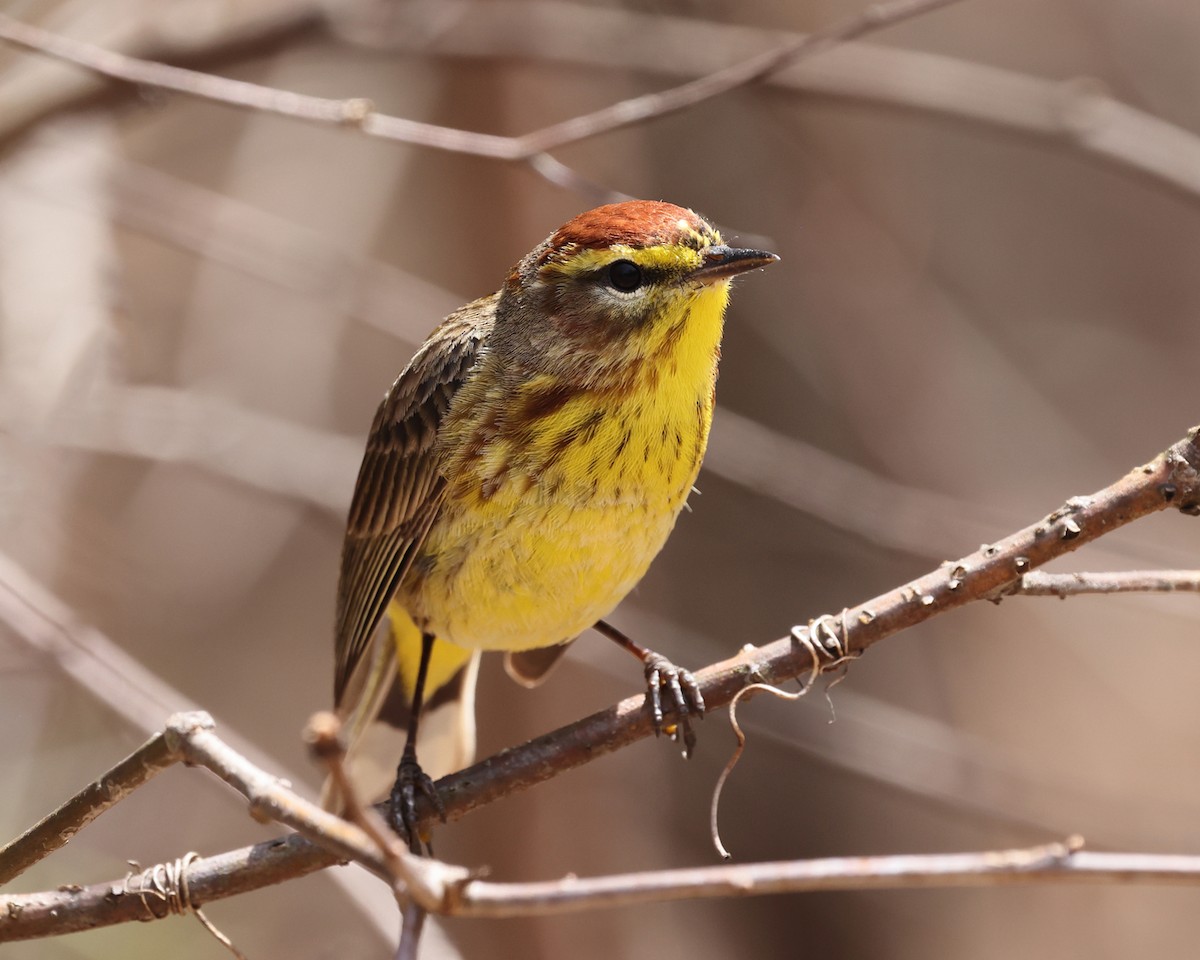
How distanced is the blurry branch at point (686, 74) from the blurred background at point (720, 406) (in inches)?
1.2

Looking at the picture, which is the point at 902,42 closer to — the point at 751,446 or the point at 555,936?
the point at 751,446

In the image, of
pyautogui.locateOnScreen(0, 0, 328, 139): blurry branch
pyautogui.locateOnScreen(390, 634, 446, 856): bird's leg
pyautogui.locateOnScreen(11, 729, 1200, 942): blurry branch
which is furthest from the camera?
pyautogui.locateOnScreen(0, 0, 328, 139): blurry branch

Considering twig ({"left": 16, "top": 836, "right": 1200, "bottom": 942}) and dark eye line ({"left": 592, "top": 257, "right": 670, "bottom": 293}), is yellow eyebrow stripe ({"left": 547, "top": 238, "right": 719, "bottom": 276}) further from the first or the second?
twig ({"left": 16, "top": 836, "right": 1200, "bottom": 942})

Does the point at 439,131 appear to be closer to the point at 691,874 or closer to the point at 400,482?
the point at 400,482

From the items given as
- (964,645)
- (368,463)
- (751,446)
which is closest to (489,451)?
(368,463)

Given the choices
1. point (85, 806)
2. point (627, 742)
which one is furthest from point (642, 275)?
point (85, 806)

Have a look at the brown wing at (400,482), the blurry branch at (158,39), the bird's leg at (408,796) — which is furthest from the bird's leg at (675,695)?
the blurry branch at (158,39)

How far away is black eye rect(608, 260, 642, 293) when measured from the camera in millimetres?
3496

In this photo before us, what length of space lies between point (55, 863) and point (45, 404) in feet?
5.78

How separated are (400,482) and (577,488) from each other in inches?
27.5

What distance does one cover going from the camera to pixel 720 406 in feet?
21.3

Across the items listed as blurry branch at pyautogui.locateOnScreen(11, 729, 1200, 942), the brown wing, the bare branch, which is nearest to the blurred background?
the brown wing

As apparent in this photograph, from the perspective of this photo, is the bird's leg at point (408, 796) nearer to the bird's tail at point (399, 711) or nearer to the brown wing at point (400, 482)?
the brown wing at point (400, 482)

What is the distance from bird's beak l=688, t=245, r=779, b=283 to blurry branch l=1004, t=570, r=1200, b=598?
3.55 feet
